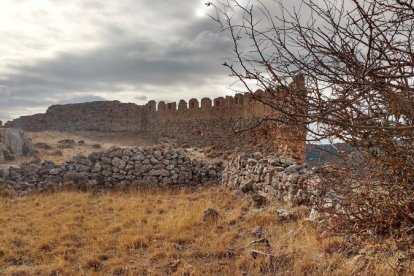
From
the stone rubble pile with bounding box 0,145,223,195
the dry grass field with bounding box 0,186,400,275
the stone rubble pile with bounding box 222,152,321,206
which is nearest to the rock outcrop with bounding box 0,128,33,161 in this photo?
the stone rubble pile with bounding box 0,145,223,195

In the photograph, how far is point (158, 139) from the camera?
84.9 feet

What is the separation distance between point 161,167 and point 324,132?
11240 millimetres

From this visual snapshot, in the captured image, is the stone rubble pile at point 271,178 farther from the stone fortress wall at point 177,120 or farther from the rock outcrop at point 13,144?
the rock outcrop at point 13,144

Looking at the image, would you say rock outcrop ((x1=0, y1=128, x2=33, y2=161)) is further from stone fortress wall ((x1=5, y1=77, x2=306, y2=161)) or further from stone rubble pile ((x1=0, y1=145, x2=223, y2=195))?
stone fortress wall ((x1=5, y1=77, x2=306, y2=161))

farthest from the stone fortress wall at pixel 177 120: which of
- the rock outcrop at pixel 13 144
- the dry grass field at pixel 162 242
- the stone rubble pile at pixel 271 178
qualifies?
the rock outcrop at pixel 13 144

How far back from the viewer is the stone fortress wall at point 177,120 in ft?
55.1

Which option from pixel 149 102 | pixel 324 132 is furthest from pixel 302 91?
pixel 149 102

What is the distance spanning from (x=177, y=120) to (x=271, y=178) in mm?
14851

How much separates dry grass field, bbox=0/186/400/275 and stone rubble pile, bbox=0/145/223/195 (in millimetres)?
Result: 2474

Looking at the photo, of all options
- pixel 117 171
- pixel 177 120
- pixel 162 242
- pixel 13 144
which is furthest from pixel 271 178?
pixel 177 120

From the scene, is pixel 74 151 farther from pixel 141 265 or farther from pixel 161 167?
pixel 141 265

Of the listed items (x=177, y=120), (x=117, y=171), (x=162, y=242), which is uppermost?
(x=177, y=120)

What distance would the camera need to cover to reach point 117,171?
13.6 m

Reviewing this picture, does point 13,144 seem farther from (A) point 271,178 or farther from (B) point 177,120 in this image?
(A) point 271,178
